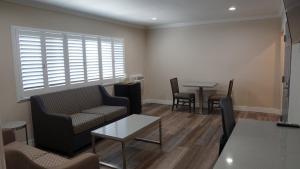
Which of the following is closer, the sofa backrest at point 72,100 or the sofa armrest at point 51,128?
the sofa armrest at point 51,128

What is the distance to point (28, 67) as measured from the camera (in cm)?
368

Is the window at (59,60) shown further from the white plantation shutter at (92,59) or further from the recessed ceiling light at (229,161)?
the recessed ceiling light at (229,161)

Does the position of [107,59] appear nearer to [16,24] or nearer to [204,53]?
[16,24]

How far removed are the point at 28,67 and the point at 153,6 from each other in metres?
2.49

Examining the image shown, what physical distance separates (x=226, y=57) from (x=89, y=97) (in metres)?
3.77

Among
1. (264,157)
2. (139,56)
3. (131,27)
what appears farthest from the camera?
(139,56)

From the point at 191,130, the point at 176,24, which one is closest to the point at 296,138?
the point at 191,130

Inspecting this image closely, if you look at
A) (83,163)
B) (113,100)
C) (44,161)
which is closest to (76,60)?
(113,100)

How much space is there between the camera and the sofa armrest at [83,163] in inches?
76.5

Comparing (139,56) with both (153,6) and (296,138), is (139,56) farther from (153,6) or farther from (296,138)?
(296,138)

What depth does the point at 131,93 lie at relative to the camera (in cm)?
562

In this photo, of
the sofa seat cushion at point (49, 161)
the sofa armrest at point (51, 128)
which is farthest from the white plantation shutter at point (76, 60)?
the sofa seat cushion at point (49, 161)

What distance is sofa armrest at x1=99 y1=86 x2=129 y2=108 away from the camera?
187 inches

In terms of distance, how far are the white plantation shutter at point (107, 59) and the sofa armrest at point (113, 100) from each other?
0.55 meters
